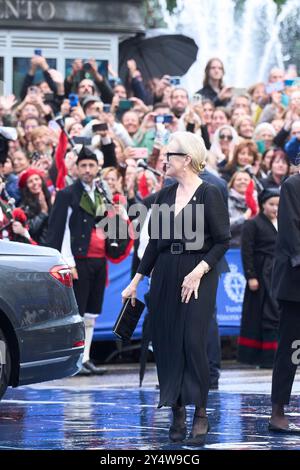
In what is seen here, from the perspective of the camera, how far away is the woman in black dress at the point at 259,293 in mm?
16672

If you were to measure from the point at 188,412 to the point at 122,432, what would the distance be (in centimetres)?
156

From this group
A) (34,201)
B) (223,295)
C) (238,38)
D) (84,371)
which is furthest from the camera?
(238,38)

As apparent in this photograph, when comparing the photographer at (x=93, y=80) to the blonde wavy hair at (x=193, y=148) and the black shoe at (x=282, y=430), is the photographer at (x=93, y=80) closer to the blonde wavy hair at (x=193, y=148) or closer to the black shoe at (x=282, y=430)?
the blonde wavy hair at (x=193, y=148)

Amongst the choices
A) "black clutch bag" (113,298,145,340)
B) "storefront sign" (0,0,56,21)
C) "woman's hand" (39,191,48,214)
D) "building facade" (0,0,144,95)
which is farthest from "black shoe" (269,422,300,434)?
"storefront sign" (0,0,56,21)

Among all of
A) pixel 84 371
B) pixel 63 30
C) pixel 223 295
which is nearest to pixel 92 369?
pixel 84 371

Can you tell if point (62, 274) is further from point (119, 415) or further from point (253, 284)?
point (253, 284)

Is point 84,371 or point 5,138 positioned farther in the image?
point 84,371

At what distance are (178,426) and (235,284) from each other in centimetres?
732

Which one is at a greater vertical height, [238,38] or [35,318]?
[238,38]

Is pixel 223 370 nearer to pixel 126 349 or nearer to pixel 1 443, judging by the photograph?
pixel 126 349

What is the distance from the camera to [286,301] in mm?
11000

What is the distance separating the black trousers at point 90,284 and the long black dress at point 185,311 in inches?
217

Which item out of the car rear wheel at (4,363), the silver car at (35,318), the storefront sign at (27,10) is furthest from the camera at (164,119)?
the storefront sign at (27,10)
